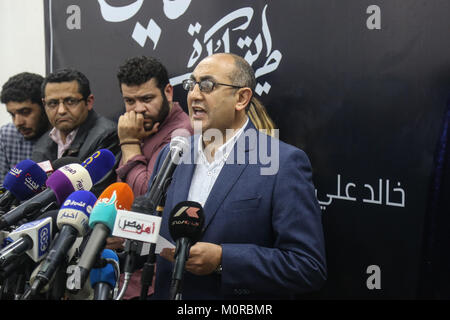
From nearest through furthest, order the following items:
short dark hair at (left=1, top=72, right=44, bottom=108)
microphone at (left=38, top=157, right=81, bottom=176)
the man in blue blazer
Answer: the man in blue blazer, microphone at (left=38, top=157, right=81, bottom=176), short dark hair at (left=1, top=72, right=44, bottom=108)

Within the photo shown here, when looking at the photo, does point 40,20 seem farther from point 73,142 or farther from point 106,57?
point 73,142

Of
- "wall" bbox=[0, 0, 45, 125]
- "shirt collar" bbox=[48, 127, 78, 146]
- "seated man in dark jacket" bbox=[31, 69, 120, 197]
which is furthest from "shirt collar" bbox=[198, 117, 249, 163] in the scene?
"wall" bbox=[0, 0, 45, 125]

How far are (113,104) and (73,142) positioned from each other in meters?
0.54

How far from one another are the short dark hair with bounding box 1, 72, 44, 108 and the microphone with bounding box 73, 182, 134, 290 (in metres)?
1.94

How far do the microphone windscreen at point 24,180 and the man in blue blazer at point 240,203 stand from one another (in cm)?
42

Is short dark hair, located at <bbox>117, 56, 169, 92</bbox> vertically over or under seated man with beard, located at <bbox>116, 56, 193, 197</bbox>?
over

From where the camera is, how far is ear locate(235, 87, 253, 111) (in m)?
1.69

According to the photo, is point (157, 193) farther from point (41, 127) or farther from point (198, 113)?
point (41, 127)

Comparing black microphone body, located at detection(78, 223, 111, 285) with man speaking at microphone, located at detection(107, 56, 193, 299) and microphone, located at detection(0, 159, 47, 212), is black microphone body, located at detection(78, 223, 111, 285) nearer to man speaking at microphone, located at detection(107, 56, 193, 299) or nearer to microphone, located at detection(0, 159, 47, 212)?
microphone, located at detection(0, 159, 47, 212)

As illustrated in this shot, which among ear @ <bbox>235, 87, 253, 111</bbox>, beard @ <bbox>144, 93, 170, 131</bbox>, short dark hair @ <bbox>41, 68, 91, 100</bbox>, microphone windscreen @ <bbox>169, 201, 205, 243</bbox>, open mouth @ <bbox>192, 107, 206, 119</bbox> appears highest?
short dark hair @ <bbox>41, 68, 91, 100</bbox>

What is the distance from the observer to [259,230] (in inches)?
60.0

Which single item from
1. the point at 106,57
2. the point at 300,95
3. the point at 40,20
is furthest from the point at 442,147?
the point at 40,20

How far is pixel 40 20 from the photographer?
11.5 feet

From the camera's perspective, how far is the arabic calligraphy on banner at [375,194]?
2004 mm
